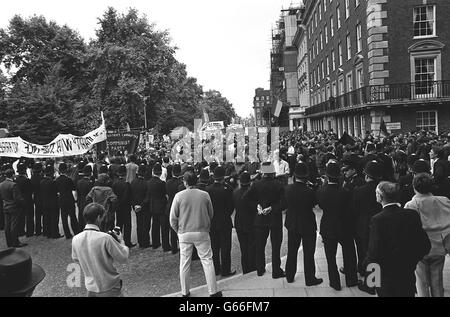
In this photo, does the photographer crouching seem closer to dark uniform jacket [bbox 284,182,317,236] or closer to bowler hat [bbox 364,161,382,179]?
dark uniform jacket [bbox 284,182,317,236]

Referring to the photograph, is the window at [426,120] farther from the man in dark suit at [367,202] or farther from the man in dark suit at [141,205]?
the man in dark suit at [367,202]

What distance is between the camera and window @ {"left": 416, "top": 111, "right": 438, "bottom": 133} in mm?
24844

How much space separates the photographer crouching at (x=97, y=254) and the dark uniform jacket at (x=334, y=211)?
305cm

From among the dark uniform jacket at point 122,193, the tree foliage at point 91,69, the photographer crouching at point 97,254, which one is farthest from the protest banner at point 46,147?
the tree foliage at point 91,69

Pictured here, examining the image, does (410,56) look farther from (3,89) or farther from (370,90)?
(3,89)

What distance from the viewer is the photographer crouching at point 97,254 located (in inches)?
176

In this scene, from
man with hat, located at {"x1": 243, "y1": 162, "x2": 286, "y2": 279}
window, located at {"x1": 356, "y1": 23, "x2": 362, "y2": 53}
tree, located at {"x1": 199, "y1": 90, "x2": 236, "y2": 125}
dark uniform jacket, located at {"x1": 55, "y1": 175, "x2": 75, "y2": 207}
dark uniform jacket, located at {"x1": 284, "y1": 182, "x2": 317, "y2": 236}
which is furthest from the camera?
tree, located at {"x1": 199, "y1": 90, "x2": 236, "y2": 125}

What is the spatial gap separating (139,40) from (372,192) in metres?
38.2

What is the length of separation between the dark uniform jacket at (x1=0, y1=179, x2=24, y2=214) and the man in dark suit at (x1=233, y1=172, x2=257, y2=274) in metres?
5.41

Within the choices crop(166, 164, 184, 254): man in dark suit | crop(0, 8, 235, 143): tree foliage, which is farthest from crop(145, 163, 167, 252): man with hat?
crop(0, 8, 235, 143): tree foliage

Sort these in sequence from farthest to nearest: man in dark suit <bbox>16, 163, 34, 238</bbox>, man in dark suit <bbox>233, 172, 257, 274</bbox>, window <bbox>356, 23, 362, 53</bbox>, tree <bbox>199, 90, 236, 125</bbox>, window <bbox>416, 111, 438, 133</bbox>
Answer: tree <bbox>199, 90, 236, 125</bbox> < window <bbox>356, 23, 362, 53</bbox> < window <bbox>416, 111, 438, 133</bbox> < man in dark suit <bbox>16, 163, 34, 238</bbox> < man in dark suit <bbox>233, 172, 257, 274</bbox>

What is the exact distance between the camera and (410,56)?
25156 millimetres

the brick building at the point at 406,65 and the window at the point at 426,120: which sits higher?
the brick building at the point at 406,65
